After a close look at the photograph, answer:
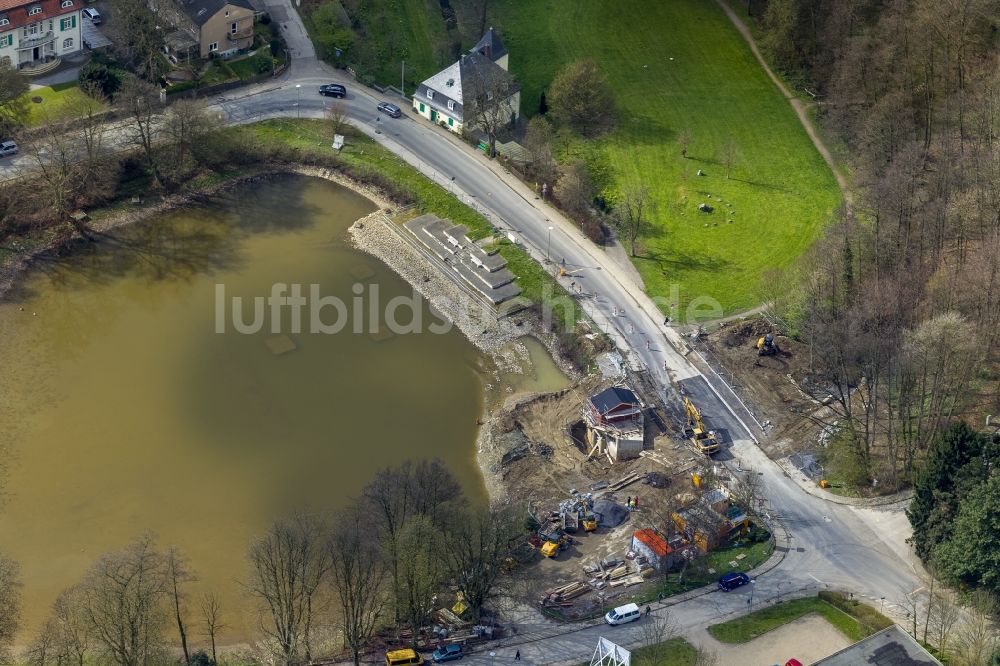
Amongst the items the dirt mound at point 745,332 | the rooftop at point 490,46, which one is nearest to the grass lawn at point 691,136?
the dirt mound at point 745,332

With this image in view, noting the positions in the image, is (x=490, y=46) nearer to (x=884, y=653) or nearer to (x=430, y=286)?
(x=430, y=286)

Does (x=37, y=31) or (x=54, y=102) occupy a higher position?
(x=37, y=31)

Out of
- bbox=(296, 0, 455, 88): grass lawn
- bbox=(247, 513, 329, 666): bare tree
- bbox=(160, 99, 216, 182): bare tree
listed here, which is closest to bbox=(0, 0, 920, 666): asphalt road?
bbox=(296, 0, 455, 88): grass lawn

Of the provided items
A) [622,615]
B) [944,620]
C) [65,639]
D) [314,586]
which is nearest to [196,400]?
[314,586]

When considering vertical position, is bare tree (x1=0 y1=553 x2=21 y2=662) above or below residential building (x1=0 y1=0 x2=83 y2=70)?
below

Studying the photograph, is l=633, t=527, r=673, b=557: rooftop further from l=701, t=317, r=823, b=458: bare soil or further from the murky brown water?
the murky brown water

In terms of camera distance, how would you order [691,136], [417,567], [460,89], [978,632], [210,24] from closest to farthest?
[978,632] → [417,567] → [460,89] → [691,136] → [210,24]

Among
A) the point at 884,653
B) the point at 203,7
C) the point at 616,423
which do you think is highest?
the point at 203,7
